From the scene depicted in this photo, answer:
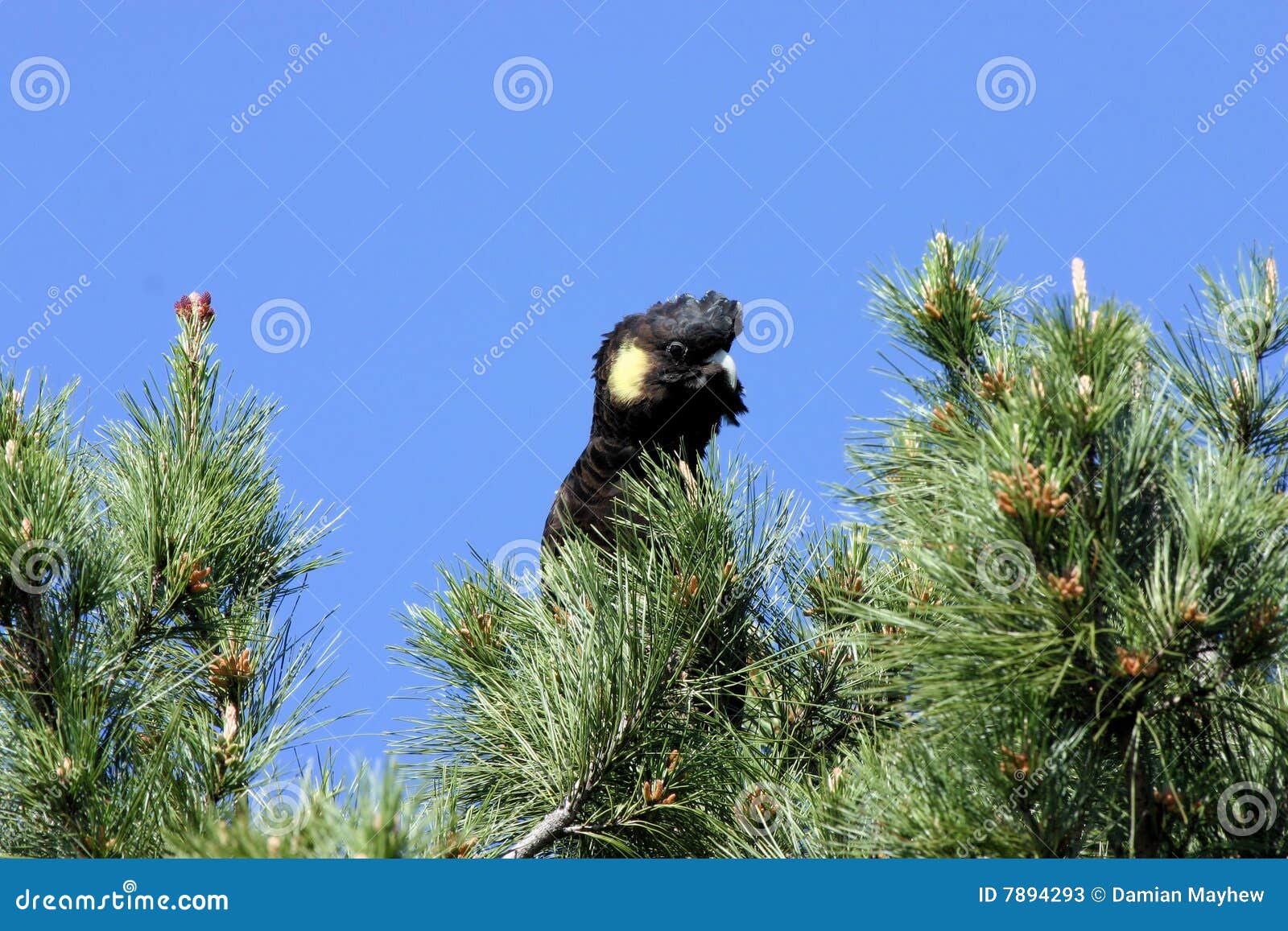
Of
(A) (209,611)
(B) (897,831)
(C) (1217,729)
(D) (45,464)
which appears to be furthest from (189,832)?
(C) (1217,729)

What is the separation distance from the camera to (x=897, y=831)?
182cm

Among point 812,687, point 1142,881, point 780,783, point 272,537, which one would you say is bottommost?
point 1142,881

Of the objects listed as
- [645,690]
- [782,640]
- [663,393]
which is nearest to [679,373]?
[663,393]

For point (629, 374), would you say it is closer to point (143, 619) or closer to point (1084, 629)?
point (143, 619)

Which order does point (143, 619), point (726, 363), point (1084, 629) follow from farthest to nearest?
point (726, 363) < point (143, 619) < point (1084, 629)

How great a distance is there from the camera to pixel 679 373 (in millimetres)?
4734

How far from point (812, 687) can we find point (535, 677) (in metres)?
0.67

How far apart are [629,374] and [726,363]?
1.34ft

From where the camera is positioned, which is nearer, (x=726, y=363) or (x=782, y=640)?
(x=782, y=640)

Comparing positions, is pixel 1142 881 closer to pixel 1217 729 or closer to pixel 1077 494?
pixel 1217 729

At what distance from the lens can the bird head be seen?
471 centimetres

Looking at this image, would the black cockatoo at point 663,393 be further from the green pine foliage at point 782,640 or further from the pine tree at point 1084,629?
the pine tree at point 1084,629

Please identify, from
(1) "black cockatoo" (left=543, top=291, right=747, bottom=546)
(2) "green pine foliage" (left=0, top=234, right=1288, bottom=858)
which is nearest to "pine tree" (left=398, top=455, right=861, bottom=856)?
(2) "green pine foliage" (left=0, top=234, right=1288, bottom=858)

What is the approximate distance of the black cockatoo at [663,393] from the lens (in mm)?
4707
